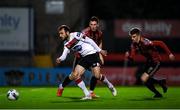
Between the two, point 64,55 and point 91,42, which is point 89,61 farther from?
point 64,55

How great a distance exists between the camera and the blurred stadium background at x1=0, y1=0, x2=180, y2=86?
81.5 ft

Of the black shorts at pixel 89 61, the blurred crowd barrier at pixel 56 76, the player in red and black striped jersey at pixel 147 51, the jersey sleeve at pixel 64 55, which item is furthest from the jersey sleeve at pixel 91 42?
the blurred crowd barrier at pixel 56 76

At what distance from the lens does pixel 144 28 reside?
25.5m

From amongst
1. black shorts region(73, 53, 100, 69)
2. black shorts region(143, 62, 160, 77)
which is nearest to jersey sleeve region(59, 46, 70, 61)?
black shorts region(73, 53, 100, 69)

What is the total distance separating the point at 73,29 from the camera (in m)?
28.5

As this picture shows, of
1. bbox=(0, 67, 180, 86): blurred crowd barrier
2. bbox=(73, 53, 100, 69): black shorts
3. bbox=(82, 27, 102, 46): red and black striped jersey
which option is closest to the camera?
bbox=(73, 53, 100, 69): black shorts

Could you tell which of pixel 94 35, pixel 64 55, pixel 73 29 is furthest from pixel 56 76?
pixel 64 55

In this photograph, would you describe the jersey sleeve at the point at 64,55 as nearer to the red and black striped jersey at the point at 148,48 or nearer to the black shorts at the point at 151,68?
the red and black striped jersey at the point at 148,48

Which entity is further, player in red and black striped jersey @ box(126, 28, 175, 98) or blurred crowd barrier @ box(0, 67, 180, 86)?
blurred crowd barrier @ box(0, 67, 180, 86)

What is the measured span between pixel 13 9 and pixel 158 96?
1303 centimetres

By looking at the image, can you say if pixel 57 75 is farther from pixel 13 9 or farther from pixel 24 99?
pixel 24 99

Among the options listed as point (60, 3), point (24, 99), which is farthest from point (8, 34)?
point (24, 99)

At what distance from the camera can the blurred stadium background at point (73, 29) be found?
2483cm

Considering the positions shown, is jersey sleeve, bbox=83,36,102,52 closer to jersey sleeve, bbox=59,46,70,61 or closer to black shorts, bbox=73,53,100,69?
black shorts, bbox=73,53,100,69
